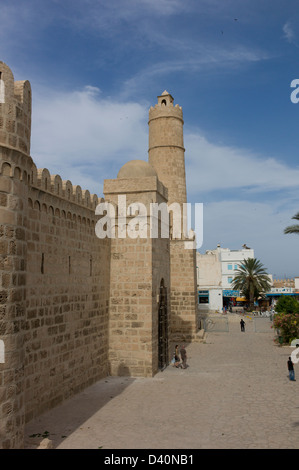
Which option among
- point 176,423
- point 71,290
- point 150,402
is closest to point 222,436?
point 176,423

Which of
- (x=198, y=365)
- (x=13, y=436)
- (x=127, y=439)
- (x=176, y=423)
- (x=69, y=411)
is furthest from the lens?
(x=198, y=365)

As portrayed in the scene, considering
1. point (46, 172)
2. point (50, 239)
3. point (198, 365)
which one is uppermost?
point (46, 172)

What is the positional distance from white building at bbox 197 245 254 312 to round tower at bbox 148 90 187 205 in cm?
2113

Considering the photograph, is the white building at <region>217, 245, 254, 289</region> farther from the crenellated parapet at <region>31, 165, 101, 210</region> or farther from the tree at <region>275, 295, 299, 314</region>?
the crenellated parapet at <region>31, 165, 101, 210</region>

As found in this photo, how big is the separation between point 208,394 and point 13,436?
19.0 feet

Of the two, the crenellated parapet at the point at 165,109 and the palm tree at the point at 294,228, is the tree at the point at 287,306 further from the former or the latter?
the crenellated parapet at the point at 165,109

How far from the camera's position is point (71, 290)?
9.67m

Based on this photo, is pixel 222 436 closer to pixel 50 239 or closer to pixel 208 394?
pixel 208 394

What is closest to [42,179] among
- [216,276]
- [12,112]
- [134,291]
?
[12,112]

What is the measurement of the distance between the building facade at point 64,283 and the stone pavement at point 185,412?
0.69m

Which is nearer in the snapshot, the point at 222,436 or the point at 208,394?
the point at 222,436

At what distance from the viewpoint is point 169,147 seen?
20453mm

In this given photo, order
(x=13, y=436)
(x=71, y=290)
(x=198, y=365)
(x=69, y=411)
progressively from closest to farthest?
(x=13, y=436) < (x=69, y=411) < (x=71, y=290) < (x=198, y=365)

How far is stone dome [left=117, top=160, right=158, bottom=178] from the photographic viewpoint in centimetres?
1287
